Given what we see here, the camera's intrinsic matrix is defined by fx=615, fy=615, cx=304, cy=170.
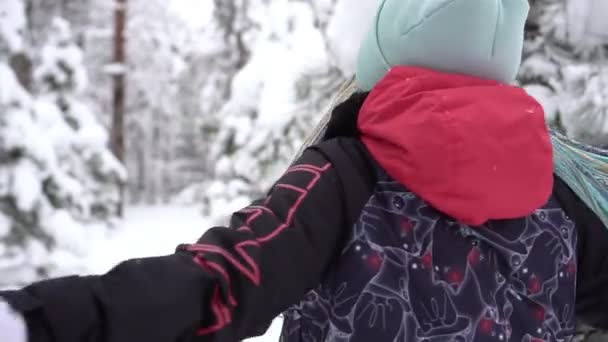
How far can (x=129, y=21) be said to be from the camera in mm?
26031

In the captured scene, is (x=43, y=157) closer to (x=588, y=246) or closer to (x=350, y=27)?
(x=350, y=27)

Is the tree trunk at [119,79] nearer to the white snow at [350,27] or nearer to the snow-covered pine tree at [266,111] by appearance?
the snow-covered pine tree at [266,111]

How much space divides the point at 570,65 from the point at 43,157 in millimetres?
7239

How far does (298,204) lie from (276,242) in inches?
4.9

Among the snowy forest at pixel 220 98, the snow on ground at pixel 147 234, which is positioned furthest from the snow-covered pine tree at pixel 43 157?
the snow on ground at pixel 147 234

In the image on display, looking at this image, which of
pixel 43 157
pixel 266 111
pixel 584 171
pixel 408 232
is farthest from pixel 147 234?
pixel 408 232

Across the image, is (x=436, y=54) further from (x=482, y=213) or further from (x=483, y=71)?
(x=482, y=213)

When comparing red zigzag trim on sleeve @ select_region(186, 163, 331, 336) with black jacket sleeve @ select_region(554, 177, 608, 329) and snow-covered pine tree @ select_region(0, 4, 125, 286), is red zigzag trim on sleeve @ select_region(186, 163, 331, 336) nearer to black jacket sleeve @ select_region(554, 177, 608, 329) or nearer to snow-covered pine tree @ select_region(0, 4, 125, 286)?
black jacket sleeve @ select_region(554, 177, 608, 329)

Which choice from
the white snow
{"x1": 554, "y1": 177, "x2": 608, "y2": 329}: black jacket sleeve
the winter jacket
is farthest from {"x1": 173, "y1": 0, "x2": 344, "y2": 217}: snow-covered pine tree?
the winter jacket

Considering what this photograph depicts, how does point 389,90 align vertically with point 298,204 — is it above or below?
above

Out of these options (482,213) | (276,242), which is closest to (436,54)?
(482,213)

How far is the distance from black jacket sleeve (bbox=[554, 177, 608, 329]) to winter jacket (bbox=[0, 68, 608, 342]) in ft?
0.59

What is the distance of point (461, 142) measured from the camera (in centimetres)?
143

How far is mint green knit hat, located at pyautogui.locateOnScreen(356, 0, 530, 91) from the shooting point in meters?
1.56
